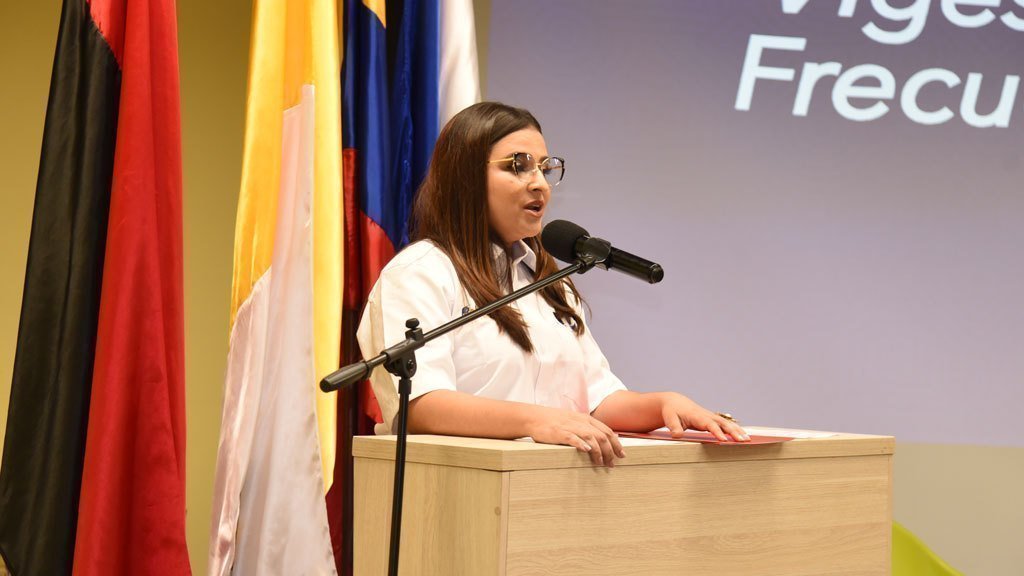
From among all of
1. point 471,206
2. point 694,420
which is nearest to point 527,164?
point 471,206

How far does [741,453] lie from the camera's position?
1.91 metres

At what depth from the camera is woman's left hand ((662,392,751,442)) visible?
197 centimetres

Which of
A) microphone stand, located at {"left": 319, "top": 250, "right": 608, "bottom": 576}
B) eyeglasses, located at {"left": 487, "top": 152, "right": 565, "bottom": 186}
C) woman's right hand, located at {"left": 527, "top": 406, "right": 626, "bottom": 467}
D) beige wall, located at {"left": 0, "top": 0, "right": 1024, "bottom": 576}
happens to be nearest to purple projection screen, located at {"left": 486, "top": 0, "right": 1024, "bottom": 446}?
beige wall, located at {"left": 0, "top": 0, "right": 1024, "bottom": 576}

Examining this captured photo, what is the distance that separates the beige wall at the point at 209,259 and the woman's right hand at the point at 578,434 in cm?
173

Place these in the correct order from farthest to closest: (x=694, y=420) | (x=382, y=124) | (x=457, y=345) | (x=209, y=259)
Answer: (x=209, y=259) < (x=382, y=124) < (x=457, y=345) < (x=694, y=420)

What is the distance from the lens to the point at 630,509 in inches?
69.7

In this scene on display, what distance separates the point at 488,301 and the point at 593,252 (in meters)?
0.43

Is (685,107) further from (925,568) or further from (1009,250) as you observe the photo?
(925,568)

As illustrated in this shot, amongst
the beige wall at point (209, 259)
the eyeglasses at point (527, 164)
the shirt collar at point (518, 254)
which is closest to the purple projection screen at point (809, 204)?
the beige wall at point (209, 259)

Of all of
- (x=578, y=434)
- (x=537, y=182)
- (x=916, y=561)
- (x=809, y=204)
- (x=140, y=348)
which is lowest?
(x=916, y=561)

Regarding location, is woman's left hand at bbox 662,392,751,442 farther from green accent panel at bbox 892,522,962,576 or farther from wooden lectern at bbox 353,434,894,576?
green accent panel at bbox 892,522,962,576

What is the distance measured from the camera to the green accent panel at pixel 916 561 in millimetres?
3389

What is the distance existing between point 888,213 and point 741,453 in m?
2.01

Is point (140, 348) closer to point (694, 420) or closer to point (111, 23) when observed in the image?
point (111, 23)
